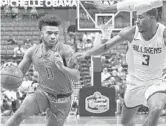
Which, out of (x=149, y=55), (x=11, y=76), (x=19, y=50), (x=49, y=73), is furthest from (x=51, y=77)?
(x=19, y=50)

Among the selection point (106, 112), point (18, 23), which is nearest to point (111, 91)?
point (106, 112)

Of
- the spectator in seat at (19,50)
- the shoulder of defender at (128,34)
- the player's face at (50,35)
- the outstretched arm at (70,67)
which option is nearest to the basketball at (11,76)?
the player's face at (50,35)

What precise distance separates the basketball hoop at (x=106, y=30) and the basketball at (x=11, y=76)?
325 inches

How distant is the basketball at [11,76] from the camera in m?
6.31

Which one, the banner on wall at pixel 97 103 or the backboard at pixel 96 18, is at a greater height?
the backboard at pixel 96 18

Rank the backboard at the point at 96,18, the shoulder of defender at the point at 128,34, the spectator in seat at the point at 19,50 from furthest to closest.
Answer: the spectator in seat at the point at 19,50 → the backboard at the point at 96,18 → the shoulder of defender at the point at 128,34

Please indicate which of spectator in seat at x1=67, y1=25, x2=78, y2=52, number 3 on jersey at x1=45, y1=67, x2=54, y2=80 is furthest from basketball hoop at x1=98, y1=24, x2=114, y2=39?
number 3 on jersey at x1=45, y1=67, x2=54, y2=80

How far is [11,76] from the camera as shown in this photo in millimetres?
6301

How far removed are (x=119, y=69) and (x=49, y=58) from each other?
1204 cm

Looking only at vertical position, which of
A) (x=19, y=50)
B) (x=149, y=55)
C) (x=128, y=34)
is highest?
(x=128, y=34)

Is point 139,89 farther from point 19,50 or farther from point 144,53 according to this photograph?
point 19,50

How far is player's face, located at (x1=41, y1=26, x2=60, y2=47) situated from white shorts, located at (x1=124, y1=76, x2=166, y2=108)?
4.04 feet

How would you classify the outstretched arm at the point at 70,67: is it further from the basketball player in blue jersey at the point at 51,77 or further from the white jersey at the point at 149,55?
the white jersey at the point at 149,55

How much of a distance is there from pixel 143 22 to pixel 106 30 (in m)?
8.36
